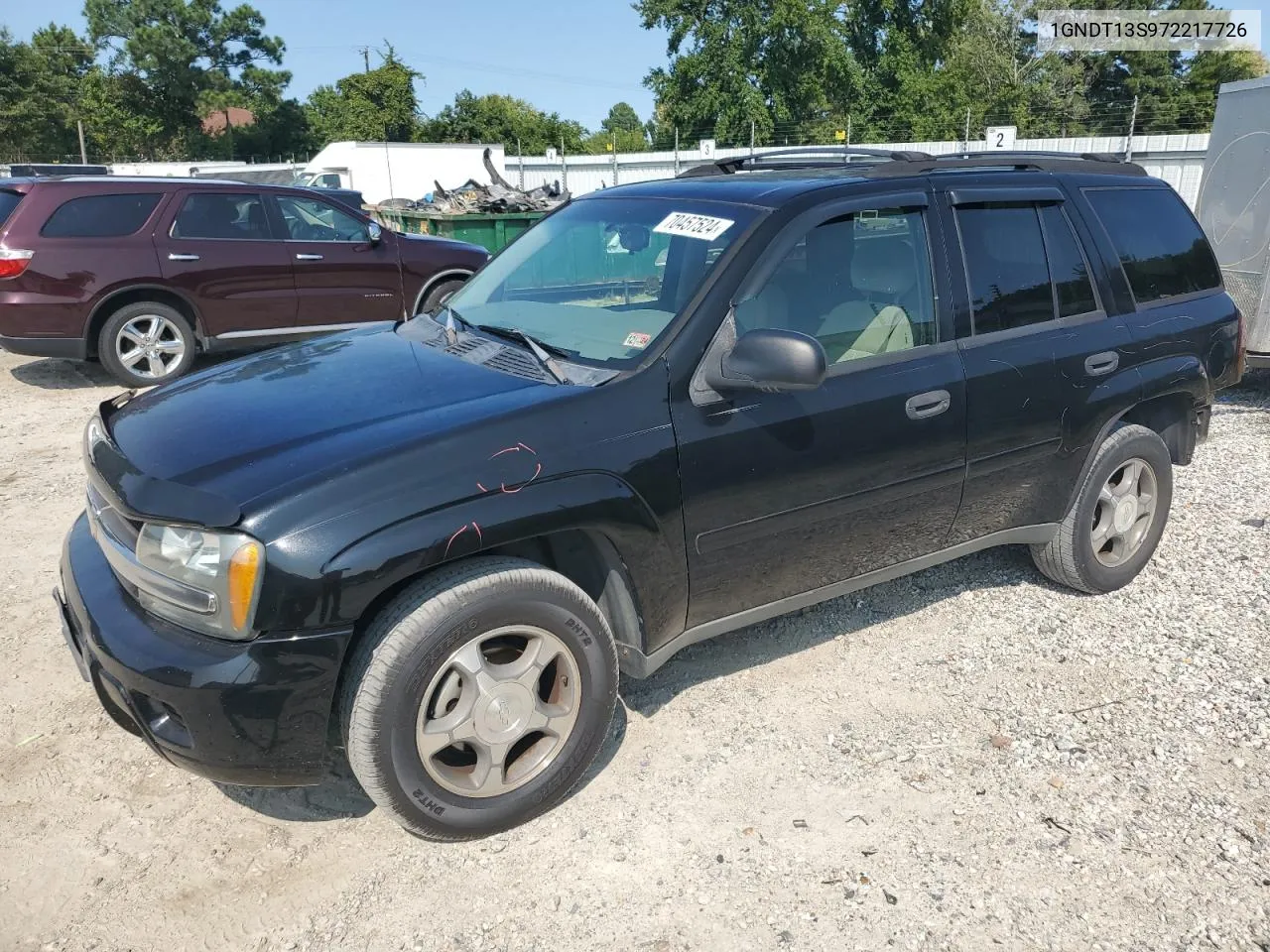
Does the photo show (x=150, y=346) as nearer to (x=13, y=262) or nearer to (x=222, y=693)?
(x=13, y=262)

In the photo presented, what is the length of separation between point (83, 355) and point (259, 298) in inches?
62.0

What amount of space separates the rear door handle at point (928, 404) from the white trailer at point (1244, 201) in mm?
5784

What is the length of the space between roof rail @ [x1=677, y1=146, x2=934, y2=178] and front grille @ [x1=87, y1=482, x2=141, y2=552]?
251 cm

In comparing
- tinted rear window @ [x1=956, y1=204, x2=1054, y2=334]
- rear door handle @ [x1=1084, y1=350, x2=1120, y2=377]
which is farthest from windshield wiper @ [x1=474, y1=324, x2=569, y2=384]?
rear door handle @ [x1=1084, y1=350, x2=1120, y2=377]

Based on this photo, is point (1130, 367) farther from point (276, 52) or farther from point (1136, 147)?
point (276, 52)

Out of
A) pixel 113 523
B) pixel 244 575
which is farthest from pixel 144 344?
pixel 244 575

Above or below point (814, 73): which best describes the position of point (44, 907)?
below

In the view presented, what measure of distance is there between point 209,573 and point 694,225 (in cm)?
197

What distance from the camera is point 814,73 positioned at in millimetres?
42031

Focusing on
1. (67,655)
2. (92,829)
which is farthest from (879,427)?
(67,655)

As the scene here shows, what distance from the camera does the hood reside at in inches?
99.4

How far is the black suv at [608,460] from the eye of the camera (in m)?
2.43

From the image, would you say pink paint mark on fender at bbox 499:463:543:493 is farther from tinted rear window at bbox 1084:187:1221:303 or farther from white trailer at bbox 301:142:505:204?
white trailer at bbox 301:142:505:204

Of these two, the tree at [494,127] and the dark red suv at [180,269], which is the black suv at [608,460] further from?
the tree at [494,127]
